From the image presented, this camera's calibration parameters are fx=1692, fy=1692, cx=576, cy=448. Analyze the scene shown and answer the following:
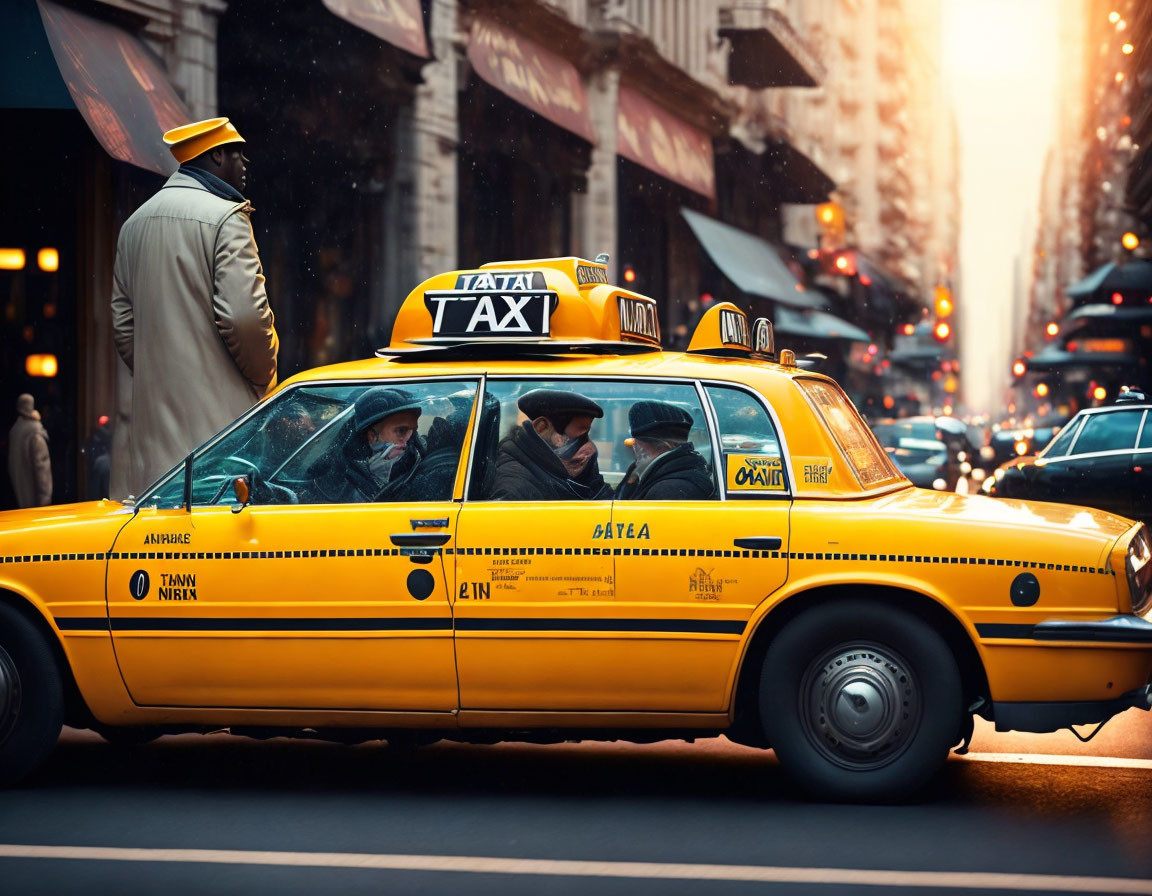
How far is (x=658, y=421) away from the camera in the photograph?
5898 mm

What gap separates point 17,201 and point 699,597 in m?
11.3

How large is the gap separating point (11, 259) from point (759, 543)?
11.3 m

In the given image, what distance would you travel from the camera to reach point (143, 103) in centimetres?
1449

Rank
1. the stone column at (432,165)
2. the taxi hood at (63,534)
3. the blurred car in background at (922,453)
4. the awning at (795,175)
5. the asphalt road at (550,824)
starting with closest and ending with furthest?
the asphalt road at (550,824) → the taxi hood at (63,534) → the stone column at (432,165) → the blurred car in background at (922,453) → the awning at (795,175)

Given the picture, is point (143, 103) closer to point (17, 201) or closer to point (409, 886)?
point (17, 201)

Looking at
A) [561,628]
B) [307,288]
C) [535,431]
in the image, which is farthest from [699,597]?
[307,288]

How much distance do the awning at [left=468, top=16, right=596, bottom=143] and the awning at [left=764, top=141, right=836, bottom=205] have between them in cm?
1423

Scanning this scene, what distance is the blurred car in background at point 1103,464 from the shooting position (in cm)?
1566

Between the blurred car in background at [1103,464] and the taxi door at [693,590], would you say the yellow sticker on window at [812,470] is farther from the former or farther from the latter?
the blurred car in background at [1103,464]

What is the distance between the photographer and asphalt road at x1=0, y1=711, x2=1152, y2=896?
4762 mm

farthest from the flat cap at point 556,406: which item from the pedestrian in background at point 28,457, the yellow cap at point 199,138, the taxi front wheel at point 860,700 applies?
the pedestrian in background at point 28,457

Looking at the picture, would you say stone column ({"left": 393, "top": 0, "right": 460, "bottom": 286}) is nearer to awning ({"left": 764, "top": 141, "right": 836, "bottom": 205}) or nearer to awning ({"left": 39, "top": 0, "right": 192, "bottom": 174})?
awning ({"left": 39, "top": 0, "right": 192, "bottom": 174})

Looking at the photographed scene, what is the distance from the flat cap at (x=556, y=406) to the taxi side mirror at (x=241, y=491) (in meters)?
1.00

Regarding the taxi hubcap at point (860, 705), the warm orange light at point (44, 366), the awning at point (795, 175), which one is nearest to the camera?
the taxi hubcap at point (860, 705)
